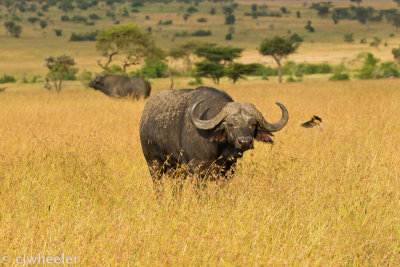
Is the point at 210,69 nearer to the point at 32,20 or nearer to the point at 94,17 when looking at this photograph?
the point at 32,20

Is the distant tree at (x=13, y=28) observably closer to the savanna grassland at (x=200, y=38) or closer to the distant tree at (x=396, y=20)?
the savanna grassland at (x=200, y=38)

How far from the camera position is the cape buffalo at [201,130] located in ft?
17.0

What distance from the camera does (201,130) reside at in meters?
5.52

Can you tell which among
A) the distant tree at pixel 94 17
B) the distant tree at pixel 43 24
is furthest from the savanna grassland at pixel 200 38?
the distant tree at pixel 94 17

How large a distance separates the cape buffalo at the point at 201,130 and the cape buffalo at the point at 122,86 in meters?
15.6

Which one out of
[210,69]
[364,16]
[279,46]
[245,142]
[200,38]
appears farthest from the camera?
[364,16]

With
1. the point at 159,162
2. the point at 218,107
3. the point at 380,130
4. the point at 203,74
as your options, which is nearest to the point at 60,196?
the point at 159,162

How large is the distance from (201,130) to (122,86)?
59.4ft

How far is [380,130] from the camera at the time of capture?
30.9 ft

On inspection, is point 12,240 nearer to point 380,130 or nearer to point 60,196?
point 60,196

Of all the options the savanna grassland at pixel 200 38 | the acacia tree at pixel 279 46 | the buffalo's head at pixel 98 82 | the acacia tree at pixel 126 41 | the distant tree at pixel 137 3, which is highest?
the distant tree at pixel 137 3

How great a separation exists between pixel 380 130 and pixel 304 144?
200cm

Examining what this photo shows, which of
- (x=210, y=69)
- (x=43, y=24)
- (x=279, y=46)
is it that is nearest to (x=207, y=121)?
(x=210, y=69)

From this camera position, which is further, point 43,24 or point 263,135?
point 43,24
